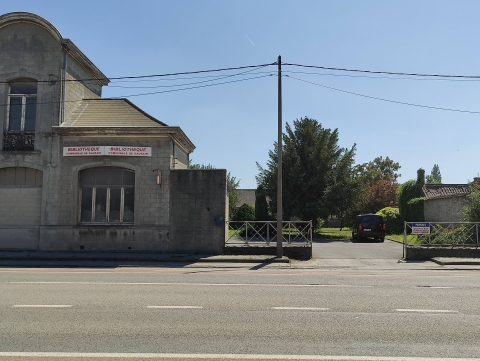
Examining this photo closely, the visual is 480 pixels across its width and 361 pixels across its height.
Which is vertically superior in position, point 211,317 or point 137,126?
point 137,126

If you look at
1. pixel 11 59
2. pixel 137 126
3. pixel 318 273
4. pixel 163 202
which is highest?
pixel 11 59

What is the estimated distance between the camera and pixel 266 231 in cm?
1803

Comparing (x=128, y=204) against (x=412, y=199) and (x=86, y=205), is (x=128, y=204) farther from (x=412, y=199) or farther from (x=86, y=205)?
(x=412, y=199)

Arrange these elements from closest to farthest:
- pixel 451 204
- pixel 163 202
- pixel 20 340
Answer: pixel 20 340
pixel 163 202
pixel 451 204

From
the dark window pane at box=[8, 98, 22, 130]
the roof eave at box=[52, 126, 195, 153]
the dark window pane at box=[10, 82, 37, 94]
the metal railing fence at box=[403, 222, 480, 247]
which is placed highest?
the dark window pane at box=[10, 82, 37, 94]

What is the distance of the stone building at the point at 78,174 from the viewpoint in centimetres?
1802

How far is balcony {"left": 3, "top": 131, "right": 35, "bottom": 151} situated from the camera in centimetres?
1873

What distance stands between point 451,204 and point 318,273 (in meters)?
19.4

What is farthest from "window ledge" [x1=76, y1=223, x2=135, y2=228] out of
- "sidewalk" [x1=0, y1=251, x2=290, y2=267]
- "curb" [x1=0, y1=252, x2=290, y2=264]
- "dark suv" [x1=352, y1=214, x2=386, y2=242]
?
"dark suv" [x1=352, y1=214, x2=386, y2=242]

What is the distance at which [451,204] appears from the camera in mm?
28969

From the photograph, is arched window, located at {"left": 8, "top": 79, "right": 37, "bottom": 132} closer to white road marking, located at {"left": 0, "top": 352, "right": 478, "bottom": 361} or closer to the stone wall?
the stone wall

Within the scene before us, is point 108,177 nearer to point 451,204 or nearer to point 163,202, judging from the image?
point 163,202

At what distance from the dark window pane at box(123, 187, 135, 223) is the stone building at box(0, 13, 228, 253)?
1.7 inches

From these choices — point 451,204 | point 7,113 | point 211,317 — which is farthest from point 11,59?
point 451,204
